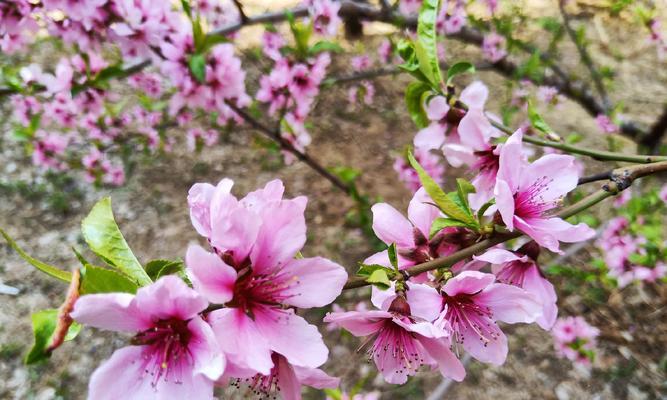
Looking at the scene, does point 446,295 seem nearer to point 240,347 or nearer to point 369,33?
point 240,347

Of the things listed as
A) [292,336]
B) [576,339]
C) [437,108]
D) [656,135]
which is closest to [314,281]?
[292,336]

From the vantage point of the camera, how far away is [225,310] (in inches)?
23.9

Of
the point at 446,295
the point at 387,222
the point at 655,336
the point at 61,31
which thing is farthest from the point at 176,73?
the point at 655,336

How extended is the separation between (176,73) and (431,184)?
132 cm

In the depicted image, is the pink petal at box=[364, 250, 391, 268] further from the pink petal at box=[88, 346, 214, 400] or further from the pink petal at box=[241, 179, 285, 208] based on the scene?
the pink petal at box=[88, 346, 214, 400]

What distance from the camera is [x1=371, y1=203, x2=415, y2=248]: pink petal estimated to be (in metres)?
0.80

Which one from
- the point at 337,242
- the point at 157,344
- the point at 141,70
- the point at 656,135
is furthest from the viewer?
the point at 337,242

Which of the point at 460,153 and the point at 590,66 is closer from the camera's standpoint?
the point at 460,153

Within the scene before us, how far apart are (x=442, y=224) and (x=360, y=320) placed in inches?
7.5

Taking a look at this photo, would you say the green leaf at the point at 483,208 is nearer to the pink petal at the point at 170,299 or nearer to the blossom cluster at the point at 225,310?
the blossom cluster at the point at 225,310

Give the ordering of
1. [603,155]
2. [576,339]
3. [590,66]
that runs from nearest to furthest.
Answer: [603,155] < [576,339] < [590,66]

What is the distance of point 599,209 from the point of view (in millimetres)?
3033

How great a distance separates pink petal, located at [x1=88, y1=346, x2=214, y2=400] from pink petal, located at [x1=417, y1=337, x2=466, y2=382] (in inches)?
12.9

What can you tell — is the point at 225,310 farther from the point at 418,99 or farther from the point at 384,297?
the point at 418,99
